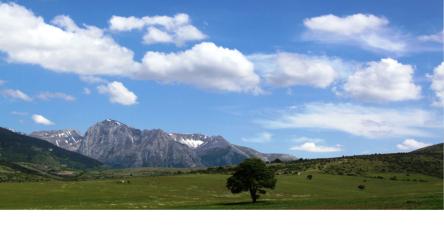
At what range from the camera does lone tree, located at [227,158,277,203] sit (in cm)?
10506

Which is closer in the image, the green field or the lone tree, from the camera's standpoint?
the green field

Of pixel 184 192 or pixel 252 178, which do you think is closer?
pixel 252 178

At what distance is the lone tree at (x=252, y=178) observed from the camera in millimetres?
105062

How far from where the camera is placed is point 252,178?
105m

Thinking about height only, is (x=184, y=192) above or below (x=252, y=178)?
below

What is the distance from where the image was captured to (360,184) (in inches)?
7151

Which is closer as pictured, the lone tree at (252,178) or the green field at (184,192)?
the green field at (184,192)
